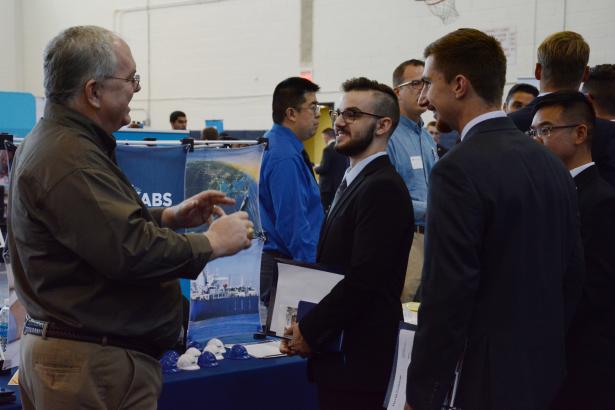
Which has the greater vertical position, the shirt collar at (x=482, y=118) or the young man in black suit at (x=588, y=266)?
the shirt collar at (x=482, y=118)

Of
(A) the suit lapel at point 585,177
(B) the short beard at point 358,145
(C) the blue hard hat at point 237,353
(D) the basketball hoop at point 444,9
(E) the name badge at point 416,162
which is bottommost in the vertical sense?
(C) the blue hard hat at point 237,353

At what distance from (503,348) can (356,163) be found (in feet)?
2.84

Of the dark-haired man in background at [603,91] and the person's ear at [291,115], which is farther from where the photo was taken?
the person's ear at [291,115]

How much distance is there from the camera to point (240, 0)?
11.0m

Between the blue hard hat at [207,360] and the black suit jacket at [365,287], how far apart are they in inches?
16.9

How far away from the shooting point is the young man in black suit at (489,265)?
148cm

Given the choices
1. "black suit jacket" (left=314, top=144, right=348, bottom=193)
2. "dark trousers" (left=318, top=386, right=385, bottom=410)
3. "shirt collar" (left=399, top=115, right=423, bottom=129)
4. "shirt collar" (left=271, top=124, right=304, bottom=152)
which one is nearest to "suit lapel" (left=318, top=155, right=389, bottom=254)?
"dark trousers" (left=318, top=386, right=385, bottom=410)

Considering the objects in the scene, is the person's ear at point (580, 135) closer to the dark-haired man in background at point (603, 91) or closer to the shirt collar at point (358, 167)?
the shirt collar at point (358, 167)

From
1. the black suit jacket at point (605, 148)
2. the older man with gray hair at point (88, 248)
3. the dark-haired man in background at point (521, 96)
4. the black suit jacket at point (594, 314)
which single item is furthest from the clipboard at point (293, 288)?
the dark-haired man in background at point (521, 96)

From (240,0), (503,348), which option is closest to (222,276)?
(503,348)

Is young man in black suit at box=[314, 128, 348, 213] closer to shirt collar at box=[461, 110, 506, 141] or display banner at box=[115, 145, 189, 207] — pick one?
display banner at box=[115, 145, 189, 207]

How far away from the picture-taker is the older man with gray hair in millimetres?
1462

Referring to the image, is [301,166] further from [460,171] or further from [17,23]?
[17,23]

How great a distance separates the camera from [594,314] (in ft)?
6.67
